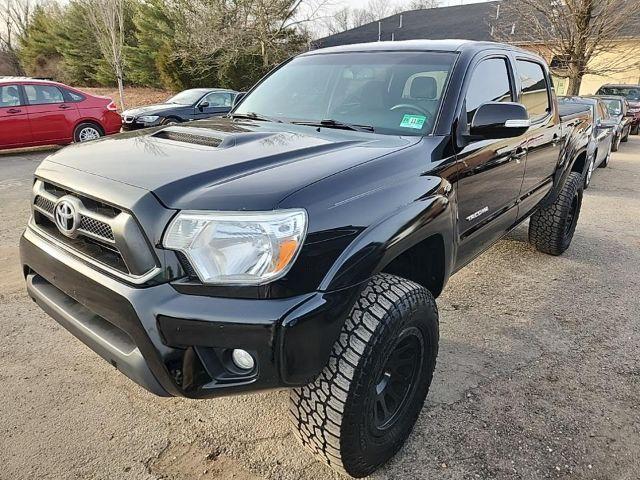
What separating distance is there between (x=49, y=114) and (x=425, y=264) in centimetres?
967

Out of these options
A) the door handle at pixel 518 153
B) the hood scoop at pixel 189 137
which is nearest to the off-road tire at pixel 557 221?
the door handle at pixel 518 153

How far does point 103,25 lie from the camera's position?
792 inches

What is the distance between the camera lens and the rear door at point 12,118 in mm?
9219

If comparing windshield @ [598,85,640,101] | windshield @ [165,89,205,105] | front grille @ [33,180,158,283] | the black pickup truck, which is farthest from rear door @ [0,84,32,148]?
windshield @ [598,85,640,101]

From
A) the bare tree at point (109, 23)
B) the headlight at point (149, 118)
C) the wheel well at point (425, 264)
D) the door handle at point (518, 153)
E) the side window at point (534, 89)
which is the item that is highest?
the bare tree at point (109, 23)

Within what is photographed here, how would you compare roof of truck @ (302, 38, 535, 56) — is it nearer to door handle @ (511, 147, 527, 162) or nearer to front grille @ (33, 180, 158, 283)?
door handle @ (511, 147, 527, 162)

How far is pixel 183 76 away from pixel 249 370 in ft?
79.9

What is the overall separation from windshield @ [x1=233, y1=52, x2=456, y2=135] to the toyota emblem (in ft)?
4.64

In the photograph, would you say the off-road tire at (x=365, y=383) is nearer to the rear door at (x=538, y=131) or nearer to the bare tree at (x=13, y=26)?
the rear door at (x=538, y=131)

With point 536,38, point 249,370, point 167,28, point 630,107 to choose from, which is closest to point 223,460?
point 249,370

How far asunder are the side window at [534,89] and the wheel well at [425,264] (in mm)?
1735

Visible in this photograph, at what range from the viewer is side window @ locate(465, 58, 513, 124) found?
2.85 meters

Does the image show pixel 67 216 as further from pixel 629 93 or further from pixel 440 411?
pixel 629 93

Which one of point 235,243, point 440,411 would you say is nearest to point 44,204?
point 235,243
